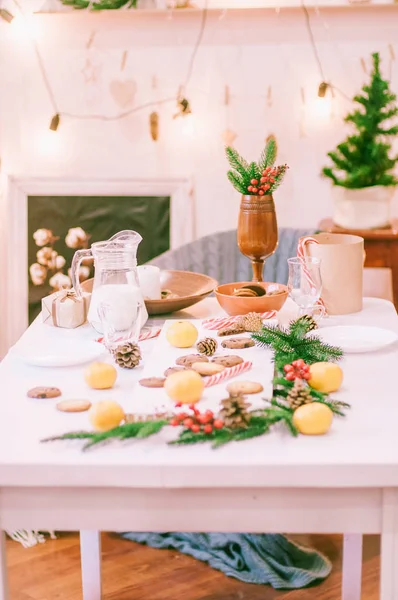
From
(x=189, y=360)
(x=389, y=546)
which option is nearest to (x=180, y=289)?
(x=189, y=360)

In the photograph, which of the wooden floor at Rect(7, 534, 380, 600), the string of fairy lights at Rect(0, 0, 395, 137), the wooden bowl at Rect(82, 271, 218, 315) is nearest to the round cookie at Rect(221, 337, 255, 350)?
the wooden bowl at Rect(82, 271, 218, 315)

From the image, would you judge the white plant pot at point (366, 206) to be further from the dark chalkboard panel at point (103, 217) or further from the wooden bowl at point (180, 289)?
the wooden bowl at point (180, 289)

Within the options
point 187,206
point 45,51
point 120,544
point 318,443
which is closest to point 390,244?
point 187,206

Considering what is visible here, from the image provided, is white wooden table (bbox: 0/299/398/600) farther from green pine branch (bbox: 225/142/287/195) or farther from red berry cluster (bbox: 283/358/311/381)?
green pine branch (bbox: 225/142/287/195)

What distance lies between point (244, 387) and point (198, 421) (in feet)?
0.50

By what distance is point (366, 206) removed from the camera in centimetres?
297

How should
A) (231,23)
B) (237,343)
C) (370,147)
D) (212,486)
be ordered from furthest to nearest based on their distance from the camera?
(231,23) → (370,147) → (237,343) → (212,486)

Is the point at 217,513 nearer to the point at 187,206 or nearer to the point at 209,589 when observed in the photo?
the point at 209,589

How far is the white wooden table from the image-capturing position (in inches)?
40.8

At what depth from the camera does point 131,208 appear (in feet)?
11.6

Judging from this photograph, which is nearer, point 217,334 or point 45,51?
point 217,334

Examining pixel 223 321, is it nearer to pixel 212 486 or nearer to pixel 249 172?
pixel 249 172

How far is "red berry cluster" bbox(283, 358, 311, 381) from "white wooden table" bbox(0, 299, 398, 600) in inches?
5.7

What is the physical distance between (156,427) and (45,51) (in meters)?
2.69
